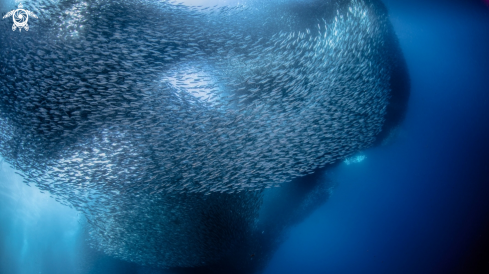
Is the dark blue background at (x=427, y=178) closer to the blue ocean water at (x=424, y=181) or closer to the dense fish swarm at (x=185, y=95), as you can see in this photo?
the blue ocean water at (x=424, y=181)

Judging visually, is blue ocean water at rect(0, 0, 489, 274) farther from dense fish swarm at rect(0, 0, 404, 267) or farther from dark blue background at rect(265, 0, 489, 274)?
dense fish swarm at rect(0, 0, 404, 267)

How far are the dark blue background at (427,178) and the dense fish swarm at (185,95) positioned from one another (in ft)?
2.30

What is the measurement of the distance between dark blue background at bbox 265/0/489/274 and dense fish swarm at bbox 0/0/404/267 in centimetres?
70

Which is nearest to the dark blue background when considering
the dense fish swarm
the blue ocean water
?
the blue ocean water

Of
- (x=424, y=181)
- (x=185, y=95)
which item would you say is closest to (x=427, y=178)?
(x=424, y=181)

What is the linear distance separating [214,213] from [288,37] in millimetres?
4328

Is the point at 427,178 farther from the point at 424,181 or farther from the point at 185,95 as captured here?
the point at 185,95

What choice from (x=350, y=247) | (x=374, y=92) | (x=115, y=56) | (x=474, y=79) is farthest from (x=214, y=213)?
(x=474, y=79)

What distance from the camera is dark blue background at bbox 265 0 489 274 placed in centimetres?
466

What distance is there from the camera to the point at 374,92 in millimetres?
4930

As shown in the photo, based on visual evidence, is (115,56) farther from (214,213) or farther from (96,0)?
(214,213)

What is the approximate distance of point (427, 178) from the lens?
5.02 metres

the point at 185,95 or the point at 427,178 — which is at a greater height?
the point at 185,95

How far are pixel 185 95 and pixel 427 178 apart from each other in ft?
18.5
